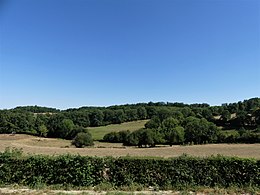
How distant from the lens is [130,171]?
31.5 ft

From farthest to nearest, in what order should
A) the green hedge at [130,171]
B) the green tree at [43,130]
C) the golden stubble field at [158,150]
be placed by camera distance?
the green tree at [43,130]
the golden stubble field at [158,150]
the green hedge at [130,171]

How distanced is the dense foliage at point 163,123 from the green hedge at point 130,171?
5975cm

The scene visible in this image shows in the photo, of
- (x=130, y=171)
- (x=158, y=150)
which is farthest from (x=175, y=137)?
(x=130, y=171)

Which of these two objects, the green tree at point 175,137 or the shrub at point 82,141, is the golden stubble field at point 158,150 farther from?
the green tree at point 175,137

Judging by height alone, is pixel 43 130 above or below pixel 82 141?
above

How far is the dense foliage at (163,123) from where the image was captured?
7062 centimetres

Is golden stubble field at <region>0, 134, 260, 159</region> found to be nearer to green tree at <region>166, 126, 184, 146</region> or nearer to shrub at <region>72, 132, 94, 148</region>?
shrub at <region>72, 132, 94, 148</region>

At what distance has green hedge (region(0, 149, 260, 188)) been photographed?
9.08 metres

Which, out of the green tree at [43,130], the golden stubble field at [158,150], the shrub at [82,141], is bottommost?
the golden stubble field at [158,150]

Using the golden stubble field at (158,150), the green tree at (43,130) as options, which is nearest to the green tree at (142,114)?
the golden stubble field at (158,150)

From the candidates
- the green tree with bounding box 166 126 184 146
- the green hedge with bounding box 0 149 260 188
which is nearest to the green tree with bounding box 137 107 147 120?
the green tree with bounding box 166 126 184 146

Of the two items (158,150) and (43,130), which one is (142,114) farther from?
(158,150)

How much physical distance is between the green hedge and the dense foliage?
5975 centimetres

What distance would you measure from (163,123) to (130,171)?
73.0m
